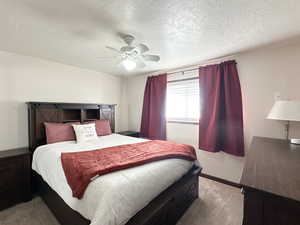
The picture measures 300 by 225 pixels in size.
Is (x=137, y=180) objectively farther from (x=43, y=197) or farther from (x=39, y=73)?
(x=39, y=73)

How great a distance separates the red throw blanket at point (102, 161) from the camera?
132cm

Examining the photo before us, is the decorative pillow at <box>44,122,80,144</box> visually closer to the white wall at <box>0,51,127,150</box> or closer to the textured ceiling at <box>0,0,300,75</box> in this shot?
the white wall at <box>0,51,127,150</box>

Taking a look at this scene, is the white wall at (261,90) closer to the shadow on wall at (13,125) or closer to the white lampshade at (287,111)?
the white lampshade at (287,111)

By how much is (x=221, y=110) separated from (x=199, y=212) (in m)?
1.68

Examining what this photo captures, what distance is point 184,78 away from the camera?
10.8 ft

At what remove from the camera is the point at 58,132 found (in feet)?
8.52

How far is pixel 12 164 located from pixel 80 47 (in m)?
1.95

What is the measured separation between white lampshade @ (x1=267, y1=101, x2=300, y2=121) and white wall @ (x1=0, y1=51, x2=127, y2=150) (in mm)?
3530

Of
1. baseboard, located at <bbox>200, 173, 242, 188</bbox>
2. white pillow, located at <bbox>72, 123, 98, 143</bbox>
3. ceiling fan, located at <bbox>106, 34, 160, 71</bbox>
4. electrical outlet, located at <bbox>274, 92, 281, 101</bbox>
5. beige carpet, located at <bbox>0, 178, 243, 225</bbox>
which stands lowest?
beige carpet, located at <bbox>0, 178, 243, 225</bbox>

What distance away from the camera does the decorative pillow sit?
8.20 ft

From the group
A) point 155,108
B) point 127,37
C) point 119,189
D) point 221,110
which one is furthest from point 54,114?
point 221,110

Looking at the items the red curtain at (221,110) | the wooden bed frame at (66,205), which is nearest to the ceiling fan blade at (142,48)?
the red curtain at (221,110)

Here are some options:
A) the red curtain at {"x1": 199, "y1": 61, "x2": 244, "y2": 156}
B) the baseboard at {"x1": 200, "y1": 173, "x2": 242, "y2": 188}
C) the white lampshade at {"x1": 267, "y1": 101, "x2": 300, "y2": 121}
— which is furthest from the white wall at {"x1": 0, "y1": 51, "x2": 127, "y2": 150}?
the white lampshade at {"x1": 267, "y1": 101, "x2": 300, "y2": 121}

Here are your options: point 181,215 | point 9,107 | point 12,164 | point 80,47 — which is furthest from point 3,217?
point 80,47
